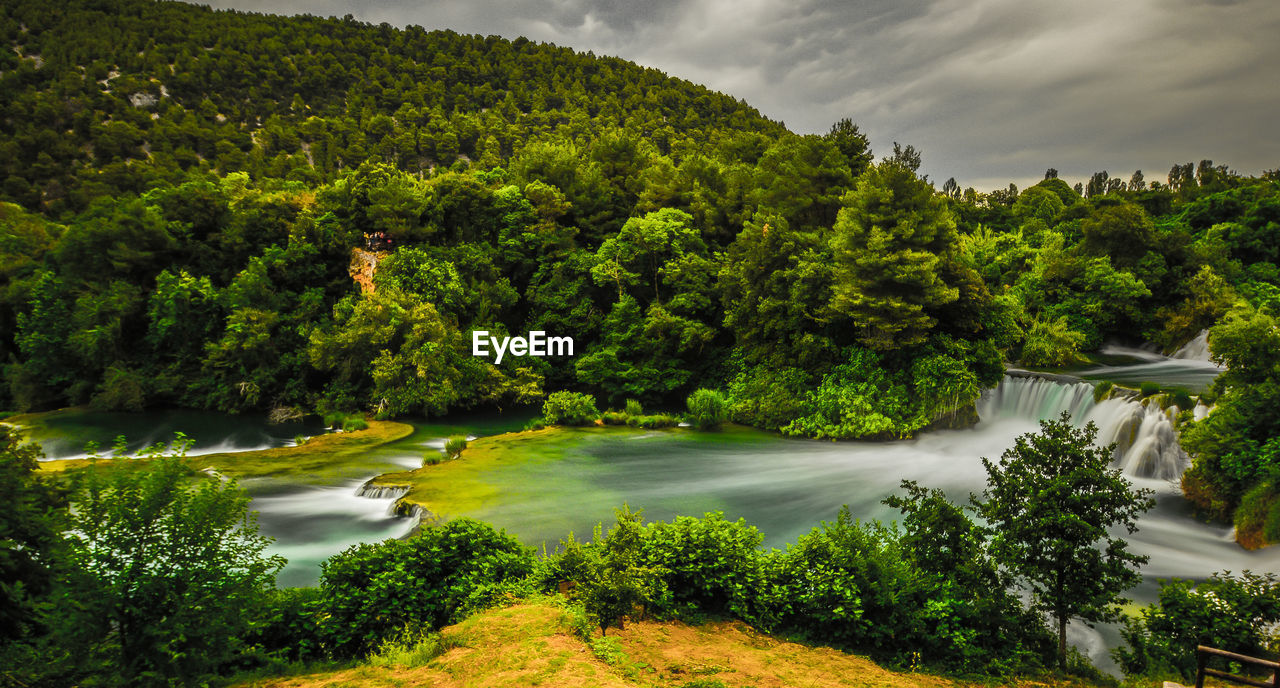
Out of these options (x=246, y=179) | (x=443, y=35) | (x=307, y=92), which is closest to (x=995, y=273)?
(x=246, y=179)

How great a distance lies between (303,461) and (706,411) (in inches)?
522

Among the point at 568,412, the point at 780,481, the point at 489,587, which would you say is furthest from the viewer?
the point at 568,412

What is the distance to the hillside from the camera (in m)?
5.36

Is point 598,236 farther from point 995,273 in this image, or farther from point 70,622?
point 70,622

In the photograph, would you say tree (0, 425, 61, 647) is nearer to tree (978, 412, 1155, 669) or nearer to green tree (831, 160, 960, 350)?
tree (978, 412, 1155, 669)

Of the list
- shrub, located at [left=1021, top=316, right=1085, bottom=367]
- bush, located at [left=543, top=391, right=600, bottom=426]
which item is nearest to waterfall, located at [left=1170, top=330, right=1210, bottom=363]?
shrub, located at [left=1021, top=316, right=1085, bottom=367]

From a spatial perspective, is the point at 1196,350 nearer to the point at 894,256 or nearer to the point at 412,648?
the point at 894,256

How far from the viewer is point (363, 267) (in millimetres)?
25359

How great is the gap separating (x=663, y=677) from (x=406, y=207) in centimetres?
2465

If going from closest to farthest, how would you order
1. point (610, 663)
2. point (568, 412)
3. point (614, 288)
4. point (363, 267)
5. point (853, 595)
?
point (610, 663)
point (853, 595)
point (568, 412)
point (363, 267)
point (614, 288)

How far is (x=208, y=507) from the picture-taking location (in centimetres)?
489

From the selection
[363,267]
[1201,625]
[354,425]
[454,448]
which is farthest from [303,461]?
[1201,625]

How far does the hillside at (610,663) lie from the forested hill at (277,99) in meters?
41.0

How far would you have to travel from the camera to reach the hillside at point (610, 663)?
17.6ft
